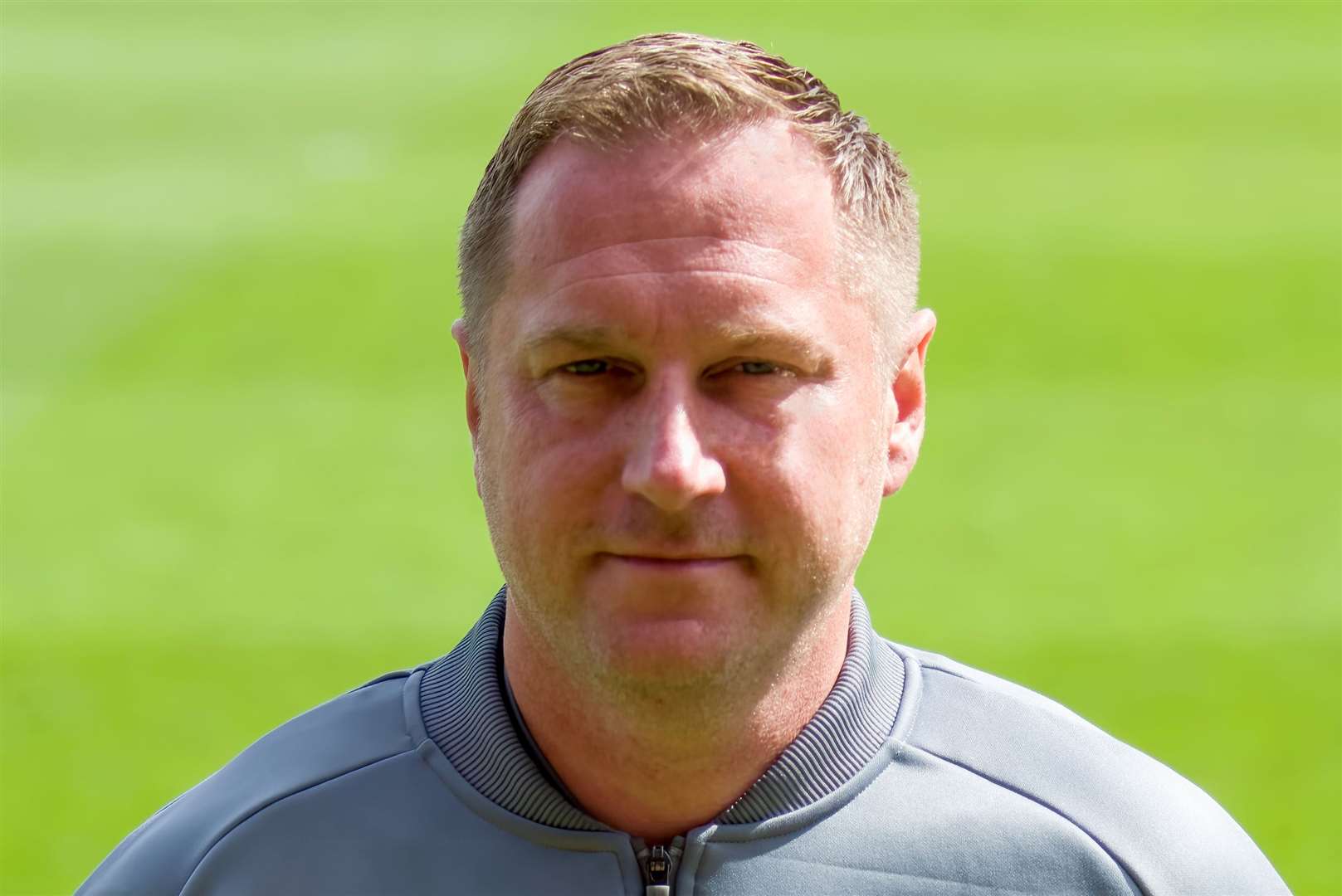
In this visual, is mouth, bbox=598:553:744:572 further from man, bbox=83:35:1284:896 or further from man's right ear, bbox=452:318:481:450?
man's right ear, bbox=452:318:481:450

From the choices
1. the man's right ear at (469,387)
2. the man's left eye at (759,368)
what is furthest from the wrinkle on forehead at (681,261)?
the man's right ear at (469,387)

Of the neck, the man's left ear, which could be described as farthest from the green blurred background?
the neck

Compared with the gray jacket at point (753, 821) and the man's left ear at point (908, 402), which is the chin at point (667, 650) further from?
the man's left ear at point (908, 402)

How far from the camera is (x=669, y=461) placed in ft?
6.53

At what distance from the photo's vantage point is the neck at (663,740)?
2178 mm

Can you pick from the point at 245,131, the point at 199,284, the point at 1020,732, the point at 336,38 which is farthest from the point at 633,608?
the point at 336,38

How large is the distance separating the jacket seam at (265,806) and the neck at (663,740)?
219 mm

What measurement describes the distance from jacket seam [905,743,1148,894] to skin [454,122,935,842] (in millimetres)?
273

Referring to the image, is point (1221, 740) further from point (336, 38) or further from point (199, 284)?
point (336, 38)

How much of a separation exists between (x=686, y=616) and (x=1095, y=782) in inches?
26.1

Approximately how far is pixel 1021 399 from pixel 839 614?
6056mm

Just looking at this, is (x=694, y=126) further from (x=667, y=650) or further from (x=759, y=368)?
(x=667, y=650)

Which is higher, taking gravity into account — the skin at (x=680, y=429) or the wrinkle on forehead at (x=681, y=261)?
the wrinkle on forehead at (x=681, y=261)

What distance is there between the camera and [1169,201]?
991cm
